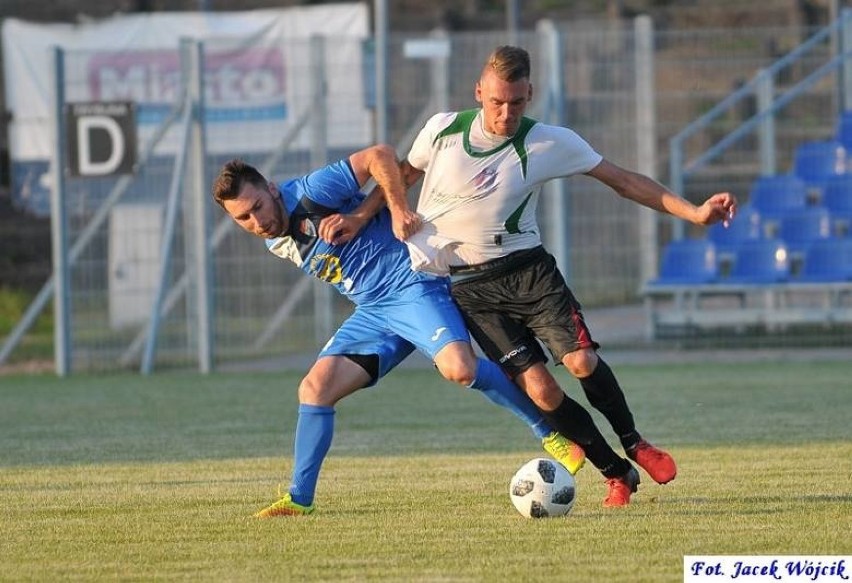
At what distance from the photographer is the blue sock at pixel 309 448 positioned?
732 centimetres

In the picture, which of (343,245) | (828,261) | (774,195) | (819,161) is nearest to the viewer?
(343,245)

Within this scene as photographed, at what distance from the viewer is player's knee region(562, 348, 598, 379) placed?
23.9 ft

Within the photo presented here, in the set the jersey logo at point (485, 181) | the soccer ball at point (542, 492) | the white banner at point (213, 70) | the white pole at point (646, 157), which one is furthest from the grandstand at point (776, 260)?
the soccer ball at point (542, 492)

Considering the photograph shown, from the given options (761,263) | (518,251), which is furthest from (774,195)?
(518,251)

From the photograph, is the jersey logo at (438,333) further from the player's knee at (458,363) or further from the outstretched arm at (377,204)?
the outstretched arm at (377,204)

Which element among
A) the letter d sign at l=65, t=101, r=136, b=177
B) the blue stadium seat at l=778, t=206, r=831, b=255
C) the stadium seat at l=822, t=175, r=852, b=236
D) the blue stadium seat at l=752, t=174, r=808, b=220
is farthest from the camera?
the blue stadium seat at l=752, t=174, r=808, b=220

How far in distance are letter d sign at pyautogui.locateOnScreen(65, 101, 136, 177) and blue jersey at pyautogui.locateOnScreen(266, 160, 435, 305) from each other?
936cm

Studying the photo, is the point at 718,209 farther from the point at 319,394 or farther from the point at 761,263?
the point at 761,263

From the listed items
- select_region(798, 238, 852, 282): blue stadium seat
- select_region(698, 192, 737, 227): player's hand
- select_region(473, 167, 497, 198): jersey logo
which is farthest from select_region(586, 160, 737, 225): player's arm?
select_region(798, 238, 852, 282): blue stadium seat

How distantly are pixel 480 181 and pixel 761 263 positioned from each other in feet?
35.4

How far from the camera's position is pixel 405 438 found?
424 inches

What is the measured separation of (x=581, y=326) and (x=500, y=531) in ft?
3.41

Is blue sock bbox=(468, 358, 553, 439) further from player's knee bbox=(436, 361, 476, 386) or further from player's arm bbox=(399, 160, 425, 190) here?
player's arm bbox=(399, 160, 425, 190)

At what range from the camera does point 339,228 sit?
24.0 ft
